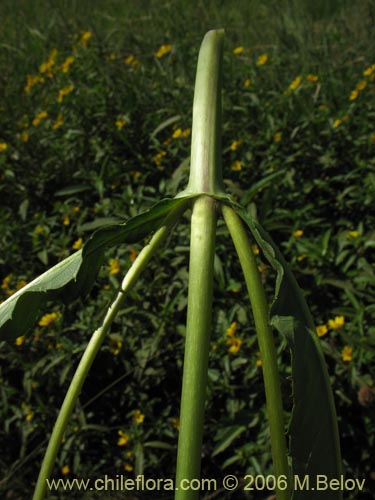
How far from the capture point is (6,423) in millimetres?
1611

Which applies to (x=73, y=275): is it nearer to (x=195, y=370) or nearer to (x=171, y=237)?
(x=195, y=370)

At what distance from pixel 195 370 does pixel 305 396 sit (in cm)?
10

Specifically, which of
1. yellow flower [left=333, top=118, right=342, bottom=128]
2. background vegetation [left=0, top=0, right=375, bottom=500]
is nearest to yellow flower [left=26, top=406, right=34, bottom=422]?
background vegetation [left=0, top=0, right=375, bottom=500]

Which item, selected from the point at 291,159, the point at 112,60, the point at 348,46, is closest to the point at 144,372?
the point at 291,159

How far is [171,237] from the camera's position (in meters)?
1.70

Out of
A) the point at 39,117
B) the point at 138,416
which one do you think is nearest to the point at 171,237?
the point at 138,416

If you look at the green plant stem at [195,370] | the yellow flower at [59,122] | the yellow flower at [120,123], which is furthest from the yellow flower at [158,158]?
the green plant stem at [195,370]

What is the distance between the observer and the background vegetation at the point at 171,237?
1514 millimetres

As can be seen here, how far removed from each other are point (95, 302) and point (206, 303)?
1254mm

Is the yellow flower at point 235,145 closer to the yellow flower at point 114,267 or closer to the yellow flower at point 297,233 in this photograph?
the yellow flower at point 297,233

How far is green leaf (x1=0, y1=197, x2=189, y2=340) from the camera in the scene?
59cm

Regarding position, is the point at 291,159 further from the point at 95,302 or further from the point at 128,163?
the point at 95,302

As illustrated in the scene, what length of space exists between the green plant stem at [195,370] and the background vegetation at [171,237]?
24.4 inches

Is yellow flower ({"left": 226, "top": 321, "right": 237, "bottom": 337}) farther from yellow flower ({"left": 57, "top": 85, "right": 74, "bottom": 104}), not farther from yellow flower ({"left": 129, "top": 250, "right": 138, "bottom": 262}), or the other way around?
yellow flower ({"left": 57, "top": 85, "right": 74, "bottom": 104})
